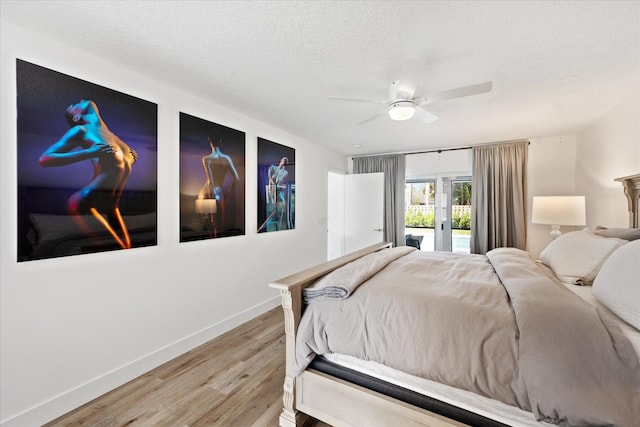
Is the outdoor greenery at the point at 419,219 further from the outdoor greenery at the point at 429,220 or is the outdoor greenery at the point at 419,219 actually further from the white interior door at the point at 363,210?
the white interior door at the point at 363,210

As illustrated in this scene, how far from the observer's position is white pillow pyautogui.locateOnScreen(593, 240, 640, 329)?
1260mm

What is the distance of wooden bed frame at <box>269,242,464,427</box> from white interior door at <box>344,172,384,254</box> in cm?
321

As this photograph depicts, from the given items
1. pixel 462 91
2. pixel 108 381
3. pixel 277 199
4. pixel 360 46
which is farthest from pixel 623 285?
pixel 108 381

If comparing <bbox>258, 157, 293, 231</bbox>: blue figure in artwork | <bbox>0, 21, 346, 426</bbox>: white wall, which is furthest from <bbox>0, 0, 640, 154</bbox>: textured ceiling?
<bbox>258, 157, 293, 231</bbox>: blue figure in artwork

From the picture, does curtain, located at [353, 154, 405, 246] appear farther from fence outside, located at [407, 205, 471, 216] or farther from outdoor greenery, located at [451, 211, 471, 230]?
outdoor greenery, located at [451, 211, 471, 230]

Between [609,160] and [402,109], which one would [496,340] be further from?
[609,160]

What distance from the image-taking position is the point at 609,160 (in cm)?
283

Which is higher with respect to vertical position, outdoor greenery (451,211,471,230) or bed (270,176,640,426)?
outdoor greenery (451,211,471,230)

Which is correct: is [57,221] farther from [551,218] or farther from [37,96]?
[551,218]

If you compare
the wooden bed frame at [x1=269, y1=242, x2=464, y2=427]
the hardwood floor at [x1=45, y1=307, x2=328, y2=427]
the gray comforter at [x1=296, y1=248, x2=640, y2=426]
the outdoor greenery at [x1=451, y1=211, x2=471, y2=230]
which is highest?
the outdoor greenery at [x1=451, y1=211, x2=471, y2=230]

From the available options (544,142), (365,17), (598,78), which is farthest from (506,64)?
(544,142)

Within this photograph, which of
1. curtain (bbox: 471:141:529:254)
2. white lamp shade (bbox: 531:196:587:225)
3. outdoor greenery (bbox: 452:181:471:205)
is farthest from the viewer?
outdoor greenery (bbox: 452:181:471:205)

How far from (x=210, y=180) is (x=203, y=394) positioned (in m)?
1.79

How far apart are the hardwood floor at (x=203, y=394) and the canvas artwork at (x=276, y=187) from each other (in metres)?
1.44
